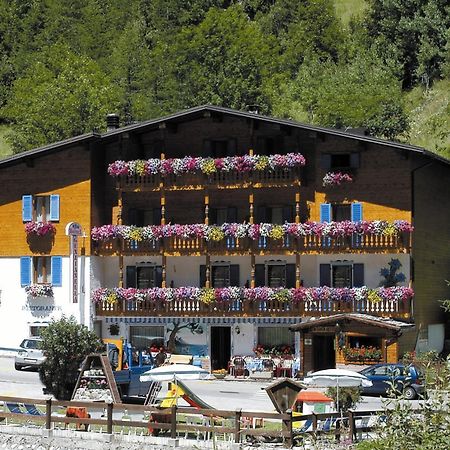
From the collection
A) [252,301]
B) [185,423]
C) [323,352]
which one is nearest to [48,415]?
[185,423]

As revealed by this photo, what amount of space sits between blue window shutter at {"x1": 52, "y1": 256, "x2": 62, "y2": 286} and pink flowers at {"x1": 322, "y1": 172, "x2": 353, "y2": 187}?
11848mm

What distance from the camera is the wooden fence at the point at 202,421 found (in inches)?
1133

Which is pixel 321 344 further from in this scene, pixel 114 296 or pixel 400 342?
pixel 114 296

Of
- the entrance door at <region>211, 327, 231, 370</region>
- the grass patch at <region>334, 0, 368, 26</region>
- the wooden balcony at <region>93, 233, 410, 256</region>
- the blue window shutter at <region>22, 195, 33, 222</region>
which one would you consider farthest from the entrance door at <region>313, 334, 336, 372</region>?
the grass patch at <region>334, 0, 368, 26</region>

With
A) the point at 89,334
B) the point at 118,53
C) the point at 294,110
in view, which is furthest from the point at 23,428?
the point at 118,53

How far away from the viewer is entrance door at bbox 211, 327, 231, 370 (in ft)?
177

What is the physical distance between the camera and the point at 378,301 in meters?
50.8

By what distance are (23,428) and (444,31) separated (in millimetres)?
64843

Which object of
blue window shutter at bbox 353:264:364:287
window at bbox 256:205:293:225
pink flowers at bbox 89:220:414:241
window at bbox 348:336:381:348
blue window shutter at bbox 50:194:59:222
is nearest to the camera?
window at bbox 348:336:381:348

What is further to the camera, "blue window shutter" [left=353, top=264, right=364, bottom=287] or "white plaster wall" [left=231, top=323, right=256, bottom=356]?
"white plaster wall" [left=231, top=323, right=256, bottom=356]

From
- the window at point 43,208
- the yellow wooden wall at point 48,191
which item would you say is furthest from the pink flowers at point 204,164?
the window at point 43,208

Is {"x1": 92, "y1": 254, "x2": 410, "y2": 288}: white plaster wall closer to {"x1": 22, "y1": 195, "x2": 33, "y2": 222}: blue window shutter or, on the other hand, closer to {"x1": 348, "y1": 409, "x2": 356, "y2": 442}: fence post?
{"x1": 22, "y1": 195, "x2": 33, "y2": 222}: blue window shutter

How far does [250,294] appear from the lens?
52.4 meters

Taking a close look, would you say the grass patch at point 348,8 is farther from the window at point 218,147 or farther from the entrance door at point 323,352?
the entrance door at point 323,352
